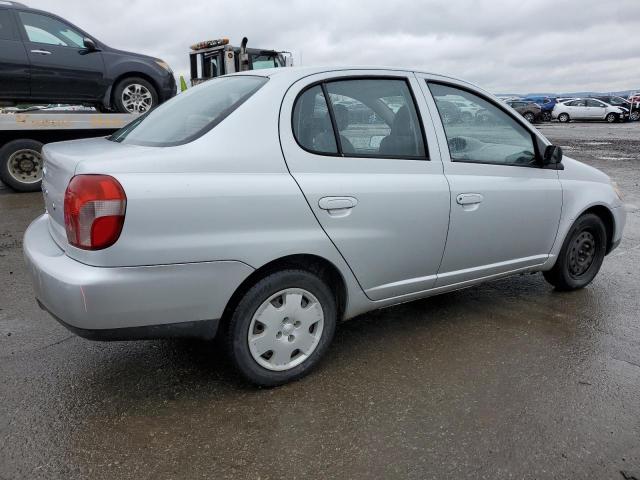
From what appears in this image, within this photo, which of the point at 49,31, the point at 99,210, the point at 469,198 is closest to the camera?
the point at 99,210

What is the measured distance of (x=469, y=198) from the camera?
10.8 feet

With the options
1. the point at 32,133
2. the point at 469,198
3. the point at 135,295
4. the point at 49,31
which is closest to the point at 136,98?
the point at 49,31

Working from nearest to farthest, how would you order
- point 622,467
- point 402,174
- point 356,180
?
point 622,467, point 356,180, point 402,174

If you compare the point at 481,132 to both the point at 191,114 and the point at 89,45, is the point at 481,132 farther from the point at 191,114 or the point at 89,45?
the point at 89,45

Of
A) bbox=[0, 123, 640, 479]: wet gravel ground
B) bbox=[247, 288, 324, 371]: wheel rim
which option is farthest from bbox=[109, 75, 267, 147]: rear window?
bbox=[0, 123, 640, 479]: wet gravel ground

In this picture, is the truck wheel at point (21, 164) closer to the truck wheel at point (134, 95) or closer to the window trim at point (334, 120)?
the truck wheel at point (134, 95)

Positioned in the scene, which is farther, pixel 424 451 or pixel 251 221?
pixel 251 221

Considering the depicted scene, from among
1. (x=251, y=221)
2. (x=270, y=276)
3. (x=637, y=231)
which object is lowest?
(x=637, y=231)

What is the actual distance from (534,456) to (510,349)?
109 centimetres

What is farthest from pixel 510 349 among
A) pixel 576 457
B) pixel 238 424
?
pixel 238 424

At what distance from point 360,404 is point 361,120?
156 cm

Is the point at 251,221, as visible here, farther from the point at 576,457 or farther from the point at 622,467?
the point at 622,467

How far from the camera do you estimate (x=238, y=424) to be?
256 centimetres

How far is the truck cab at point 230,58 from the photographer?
11.5m
